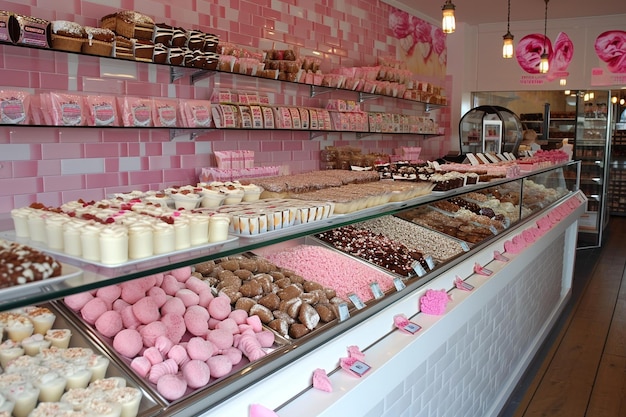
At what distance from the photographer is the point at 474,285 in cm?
339

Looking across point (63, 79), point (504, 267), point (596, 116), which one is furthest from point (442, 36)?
point (63, 79)

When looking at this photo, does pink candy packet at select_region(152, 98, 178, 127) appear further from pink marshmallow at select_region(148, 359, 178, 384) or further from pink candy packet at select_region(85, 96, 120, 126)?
pink marshmallow at select_region(148, 359, 178, 384)

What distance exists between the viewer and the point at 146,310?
6.63 feet

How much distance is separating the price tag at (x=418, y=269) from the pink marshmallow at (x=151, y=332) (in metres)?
1.48

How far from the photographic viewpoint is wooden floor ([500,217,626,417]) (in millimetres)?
4027

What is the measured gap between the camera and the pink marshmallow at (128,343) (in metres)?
1.85

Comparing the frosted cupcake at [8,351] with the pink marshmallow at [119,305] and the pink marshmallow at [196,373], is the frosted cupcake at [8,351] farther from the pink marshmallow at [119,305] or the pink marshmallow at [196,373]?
the pink marshmallow at [196,373]

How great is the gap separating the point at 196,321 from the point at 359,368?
645mm

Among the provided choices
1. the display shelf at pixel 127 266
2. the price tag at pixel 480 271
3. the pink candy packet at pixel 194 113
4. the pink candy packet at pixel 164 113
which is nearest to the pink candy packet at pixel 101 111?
the pink candy packet at pixel 164 113

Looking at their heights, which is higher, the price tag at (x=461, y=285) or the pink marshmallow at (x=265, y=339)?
the pink marshmallow at (x=265, y=339)

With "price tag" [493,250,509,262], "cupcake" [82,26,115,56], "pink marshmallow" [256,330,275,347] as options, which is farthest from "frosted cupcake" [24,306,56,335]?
"price tag" [493,250,509,262]

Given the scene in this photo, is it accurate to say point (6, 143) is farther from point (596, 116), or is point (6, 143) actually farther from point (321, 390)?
point (596, 116)

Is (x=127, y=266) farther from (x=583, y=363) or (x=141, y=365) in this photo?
(x=583, y=363)

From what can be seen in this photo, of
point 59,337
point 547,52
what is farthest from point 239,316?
point 547,52
